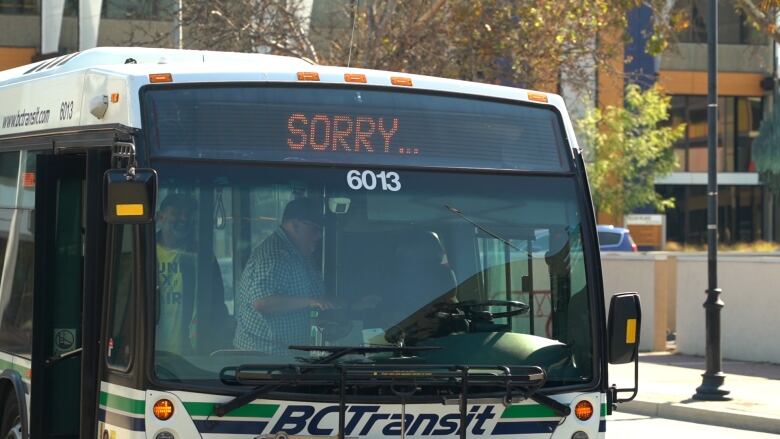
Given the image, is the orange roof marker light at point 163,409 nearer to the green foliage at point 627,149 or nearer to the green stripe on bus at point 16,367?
the green stripe on bus at point 16,367

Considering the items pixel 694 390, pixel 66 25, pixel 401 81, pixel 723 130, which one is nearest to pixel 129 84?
pixel 401 81

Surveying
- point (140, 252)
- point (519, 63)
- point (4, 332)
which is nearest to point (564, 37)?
point (519, 63)

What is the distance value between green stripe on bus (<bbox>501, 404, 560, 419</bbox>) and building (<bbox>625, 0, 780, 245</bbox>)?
53821 mm

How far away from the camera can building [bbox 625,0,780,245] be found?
61.1 metres

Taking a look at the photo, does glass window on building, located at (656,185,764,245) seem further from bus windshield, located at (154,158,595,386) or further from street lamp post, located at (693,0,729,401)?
bus windshield, located at (154,158,595,386)

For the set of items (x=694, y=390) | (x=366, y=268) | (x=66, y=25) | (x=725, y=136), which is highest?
(x=66, y=25)

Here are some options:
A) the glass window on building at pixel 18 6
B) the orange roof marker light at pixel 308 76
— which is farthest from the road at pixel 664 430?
the glass window on building at pixel 18 6

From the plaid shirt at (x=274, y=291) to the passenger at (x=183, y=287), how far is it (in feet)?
0.36

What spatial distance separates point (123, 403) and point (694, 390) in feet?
39.9

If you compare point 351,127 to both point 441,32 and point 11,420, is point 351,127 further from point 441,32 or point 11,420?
point 441,32

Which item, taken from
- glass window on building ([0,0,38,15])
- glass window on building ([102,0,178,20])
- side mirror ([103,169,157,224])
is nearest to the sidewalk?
side mirror ([103,169,157,224])

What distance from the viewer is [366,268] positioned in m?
6.72

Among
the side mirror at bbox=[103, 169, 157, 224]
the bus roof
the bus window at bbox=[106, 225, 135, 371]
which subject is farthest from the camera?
the bus roof

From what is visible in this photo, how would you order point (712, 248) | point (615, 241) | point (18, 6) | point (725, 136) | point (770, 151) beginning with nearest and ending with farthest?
point (712, 248), point (615, 241), point (18, 6), point (770, 151), point (725, 136)
